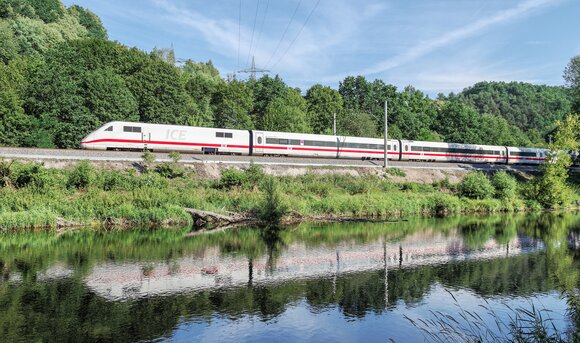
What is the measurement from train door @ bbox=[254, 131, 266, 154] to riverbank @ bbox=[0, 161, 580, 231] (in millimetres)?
6295

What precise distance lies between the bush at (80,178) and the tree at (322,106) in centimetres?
6282

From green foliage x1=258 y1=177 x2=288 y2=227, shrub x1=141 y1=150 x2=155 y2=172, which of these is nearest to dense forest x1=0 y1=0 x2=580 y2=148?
shrub x1=141 y1=150 x2=155 y2=172

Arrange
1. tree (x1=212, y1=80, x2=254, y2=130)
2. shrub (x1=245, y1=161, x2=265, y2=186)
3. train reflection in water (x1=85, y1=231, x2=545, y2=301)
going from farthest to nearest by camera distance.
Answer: tree (x1=212, y1=80, x2=254, y2=130) < shrub (x1=245, y1=161, x2=265, y2=186) < train reflection in water (x1=85, y1=231, x2=545, y2=301)

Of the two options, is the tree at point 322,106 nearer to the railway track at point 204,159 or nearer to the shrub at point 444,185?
the railway track at point 204,159

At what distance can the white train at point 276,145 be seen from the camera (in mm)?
41844

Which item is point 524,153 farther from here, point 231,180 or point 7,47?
point 7,47

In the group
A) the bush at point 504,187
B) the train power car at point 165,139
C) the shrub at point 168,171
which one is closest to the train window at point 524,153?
the bush at point 504,187

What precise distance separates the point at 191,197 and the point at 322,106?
216 feet

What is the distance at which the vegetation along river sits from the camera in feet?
40.7

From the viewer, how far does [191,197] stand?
1356 inches

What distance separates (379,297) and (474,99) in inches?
7757

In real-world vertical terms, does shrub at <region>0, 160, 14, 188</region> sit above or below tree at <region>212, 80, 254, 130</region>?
below

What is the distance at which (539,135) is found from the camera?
127 m

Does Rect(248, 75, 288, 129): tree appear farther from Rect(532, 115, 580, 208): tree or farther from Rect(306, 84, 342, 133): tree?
Rect(532, 115, 580, 208): tree
